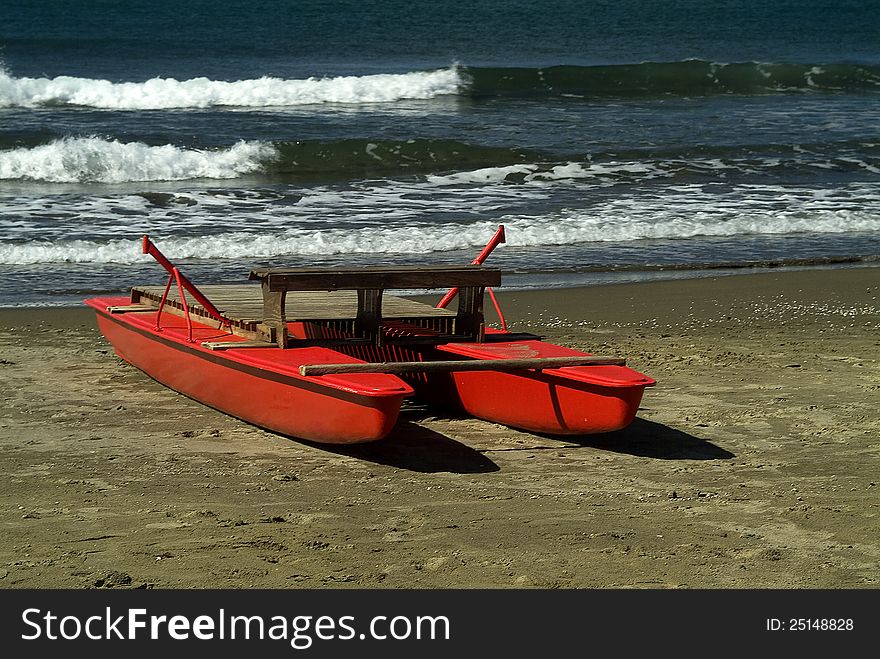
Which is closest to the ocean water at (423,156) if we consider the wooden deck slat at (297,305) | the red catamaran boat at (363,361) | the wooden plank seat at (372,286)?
the wooden deck slat at (297,305)

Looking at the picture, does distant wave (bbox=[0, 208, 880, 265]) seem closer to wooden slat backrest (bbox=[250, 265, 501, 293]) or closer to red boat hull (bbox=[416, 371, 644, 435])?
red boat hull (bbox=[416, 371, 644, 435])

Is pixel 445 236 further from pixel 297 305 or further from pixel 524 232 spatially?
pixel 297 305

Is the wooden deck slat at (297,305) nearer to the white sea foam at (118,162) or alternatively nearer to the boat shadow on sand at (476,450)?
the boat shadow on sand at (476,450)

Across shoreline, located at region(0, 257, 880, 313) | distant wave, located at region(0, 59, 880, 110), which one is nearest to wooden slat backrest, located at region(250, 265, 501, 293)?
shoreline, located at region(0, 257, 880, 313)

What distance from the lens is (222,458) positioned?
5578mm

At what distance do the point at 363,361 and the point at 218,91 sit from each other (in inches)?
748

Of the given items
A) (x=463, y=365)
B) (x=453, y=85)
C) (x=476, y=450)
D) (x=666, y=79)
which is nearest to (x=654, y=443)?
(x=476, y=450)

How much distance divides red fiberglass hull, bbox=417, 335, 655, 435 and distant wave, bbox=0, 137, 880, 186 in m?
8.90

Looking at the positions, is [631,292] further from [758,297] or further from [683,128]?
[683,128]

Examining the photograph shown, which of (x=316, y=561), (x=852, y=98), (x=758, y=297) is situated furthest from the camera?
(x=852, y=98)

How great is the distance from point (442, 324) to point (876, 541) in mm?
2589

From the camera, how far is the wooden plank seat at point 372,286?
570 centimetres
